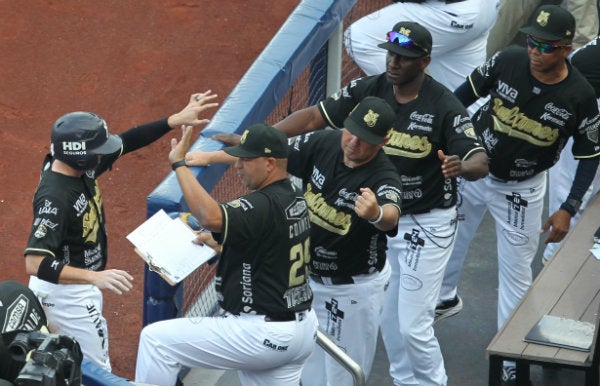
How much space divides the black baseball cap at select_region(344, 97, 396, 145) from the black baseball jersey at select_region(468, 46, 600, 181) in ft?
3.79

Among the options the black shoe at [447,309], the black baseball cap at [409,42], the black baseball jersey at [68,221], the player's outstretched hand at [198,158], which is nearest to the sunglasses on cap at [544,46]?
the black baseball cap at [409,42]

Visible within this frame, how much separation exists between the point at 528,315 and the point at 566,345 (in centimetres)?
37

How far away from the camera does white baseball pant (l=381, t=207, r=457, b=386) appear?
21.7ft

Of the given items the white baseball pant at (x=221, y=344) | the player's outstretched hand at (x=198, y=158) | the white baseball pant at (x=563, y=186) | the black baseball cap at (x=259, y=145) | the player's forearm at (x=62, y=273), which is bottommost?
the white baseball pant at (x=563, y=186)

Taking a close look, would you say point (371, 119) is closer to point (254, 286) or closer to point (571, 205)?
point (254, 286)

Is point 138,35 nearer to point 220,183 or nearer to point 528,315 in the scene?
point 220,183

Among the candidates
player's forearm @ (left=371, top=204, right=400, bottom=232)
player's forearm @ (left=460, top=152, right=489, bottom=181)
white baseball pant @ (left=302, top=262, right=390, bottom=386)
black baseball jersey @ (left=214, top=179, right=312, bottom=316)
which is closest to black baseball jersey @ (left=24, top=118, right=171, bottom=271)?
black baseball jersey @ (left=214, top=179, right=312, bottom=316)

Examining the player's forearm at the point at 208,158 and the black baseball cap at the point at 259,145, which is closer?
the black baseball cap at the point at 259,145

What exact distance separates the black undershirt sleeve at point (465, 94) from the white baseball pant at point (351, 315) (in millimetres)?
1279

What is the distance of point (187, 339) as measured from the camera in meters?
5.67

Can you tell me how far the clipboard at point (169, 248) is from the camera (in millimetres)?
5781

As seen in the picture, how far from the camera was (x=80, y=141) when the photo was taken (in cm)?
592

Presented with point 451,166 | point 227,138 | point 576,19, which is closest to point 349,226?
point 451,166

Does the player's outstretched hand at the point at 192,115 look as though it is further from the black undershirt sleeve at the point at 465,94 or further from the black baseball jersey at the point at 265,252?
the black undershirt sleeve at the point at 465,94
